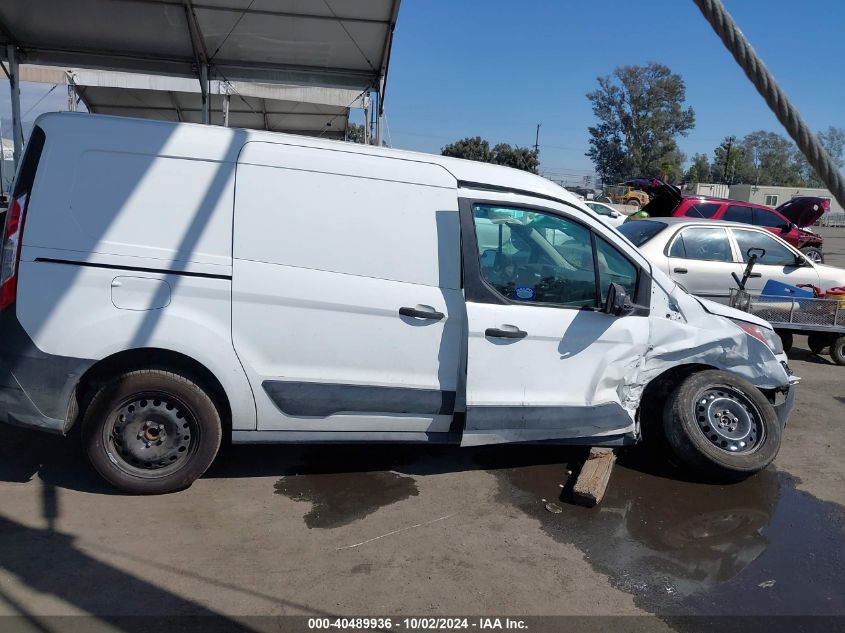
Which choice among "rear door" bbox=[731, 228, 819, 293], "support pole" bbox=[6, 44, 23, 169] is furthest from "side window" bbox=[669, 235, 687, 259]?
"support pole" bbox=[6, 44, 23, 169]

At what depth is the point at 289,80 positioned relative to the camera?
1085cm

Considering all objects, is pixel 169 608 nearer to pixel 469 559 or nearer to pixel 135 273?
pixel 469 559

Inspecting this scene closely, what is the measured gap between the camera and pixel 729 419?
4.80m

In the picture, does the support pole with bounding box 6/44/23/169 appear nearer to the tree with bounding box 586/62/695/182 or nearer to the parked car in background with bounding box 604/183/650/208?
the parked car in background with bounding box 604/183/650/208

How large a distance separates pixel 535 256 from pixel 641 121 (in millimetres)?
78340

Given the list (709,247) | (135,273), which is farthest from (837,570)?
(709,247)

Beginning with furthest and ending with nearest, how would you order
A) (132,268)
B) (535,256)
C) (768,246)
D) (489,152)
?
(489,152) < (768,246) < (535,256) < (132,268)

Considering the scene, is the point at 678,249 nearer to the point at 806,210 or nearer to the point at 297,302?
the point at 297,302

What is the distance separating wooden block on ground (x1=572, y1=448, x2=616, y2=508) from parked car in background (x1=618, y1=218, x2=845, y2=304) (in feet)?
15.6

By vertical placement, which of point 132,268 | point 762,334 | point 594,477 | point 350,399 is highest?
point 132,268

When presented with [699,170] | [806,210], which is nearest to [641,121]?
[699,170]

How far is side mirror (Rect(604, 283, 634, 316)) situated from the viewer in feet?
14.3

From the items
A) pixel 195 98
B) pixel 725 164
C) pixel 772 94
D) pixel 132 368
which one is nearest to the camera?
pixel 772 94

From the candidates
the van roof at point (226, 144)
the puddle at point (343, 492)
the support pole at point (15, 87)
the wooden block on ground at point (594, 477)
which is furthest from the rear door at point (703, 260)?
the support pole at point (15, 87)
